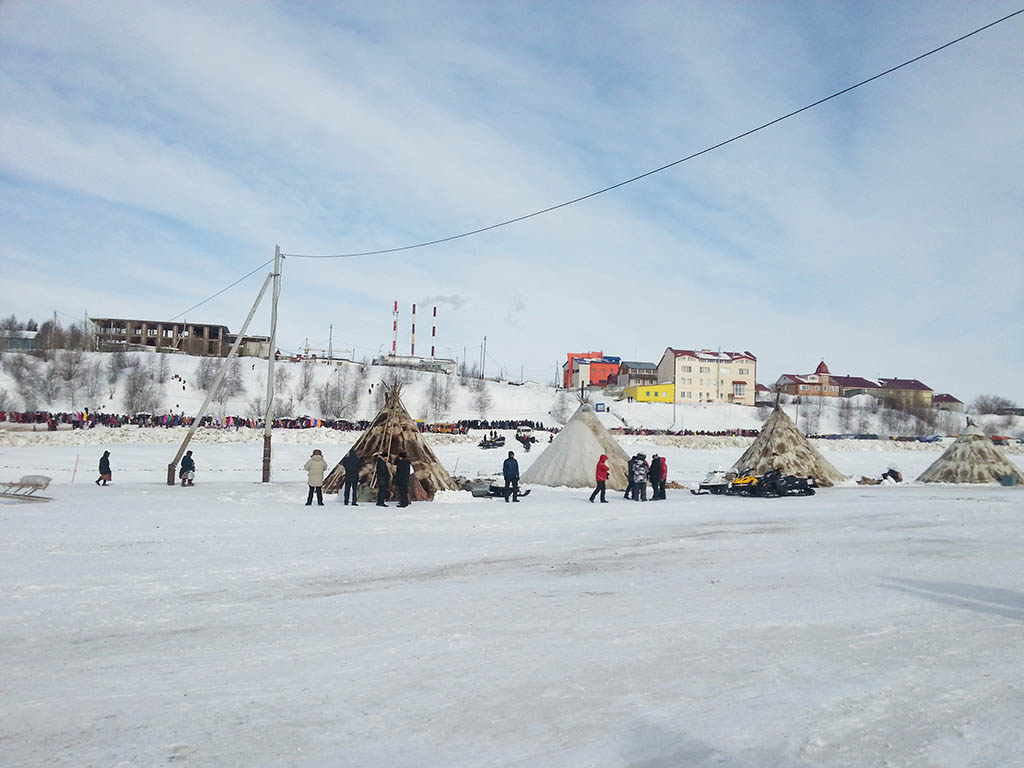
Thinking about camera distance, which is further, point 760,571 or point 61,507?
point 61,507

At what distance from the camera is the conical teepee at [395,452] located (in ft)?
74.4

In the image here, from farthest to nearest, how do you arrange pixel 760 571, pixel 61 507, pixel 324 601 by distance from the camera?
pixel 61 507
pixel 760 571
pixel 324 601

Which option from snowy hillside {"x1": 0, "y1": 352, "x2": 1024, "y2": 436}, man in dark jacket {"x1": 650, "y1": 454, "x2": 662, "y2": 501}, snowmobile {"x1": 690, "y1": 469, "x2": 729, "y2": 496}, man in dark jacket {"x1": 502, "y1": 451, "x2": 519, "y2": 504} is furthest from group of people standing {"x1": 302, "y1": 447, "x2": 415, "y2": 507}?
snowy hillside {"x1": 0, "y1": 352, "x2": 1024, "y2": 436}

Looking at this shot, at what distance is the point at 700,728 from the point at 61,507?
1686 cm

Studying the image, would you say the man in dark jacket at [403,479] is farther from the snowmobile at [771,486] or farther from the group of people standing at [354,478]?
the snowmobile at [771,486]

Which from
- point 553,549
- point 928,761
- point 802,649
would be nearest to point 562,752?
point 928,761

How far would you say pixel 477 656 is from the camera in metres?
6.98

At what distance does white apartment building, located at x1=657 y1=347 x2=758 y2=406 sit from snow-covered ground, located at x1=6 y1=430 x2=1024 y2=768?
103 m

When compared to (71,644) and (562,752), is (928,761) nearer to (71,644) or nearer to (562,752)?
(562,752)

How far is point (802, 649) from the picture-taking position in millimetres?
7117

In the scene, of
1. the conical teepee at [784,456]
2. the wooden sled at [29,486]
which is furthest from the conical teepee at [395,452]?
the conical teepee at [784,456]

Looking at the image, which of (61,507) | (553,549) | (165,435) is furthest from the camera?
(165,435)

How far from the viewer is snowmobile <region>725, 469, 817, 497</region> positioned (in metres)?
25.9

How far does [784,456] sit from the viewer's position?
30281 mm
